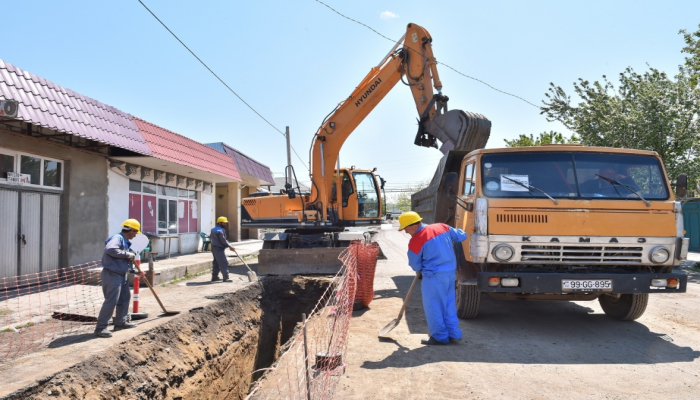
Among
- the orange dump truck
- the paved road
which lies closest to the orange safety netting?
the paved road

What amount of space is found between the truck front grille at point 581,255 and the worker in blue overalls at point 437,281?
970mm

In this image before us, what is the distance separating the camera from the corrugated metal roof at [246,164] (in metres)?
22.9

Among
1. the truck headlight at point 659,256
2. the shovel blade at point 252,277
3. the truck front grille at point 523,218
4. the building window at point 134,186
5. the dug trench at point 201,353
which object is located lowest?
the dug trench at point 201,353

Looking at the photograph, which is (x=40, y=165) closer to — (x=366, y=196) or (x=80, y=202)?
(x=80, y=202)

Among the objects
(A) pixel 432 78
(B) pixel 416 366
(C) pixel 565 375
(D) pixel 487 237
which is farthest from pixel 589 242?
(A) pixel 432 78

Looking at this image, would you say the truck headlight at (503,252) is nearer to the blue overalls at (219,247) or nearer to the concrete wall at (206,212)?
the blue overalls at (219,247)

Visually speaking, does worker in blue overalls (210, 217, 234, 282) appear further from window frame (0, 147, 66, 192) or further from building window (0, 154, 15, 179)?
building window (0, 154, 15, 179)

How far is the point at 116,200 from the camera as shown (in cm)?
1310

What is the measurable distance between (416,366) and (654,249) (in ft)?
11.1

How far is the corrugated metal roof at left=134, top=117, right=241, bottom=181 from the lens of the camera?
13.3 m

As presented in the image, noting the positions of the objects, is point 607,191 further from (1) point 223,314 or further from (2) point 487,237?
(1) point 223,314

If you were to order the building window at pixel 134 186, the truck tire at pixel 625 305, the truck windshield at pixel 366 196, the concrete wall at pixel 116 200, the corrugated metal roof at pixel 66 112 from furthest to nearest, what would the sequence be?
the building window at pixel 134 186 → the truck windshield at pixel 366 196 → the concrete wall at pixel 116 200 → the corrugated metal roof at pixel 66 112 → the truck tire at pixel 625 305

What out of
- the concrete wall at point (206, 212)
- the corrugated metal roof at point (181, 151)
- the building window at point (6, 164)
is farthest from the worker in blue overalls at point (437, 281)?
the concrete wall at point (206, 212)

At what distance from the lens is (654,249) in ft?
19.6
